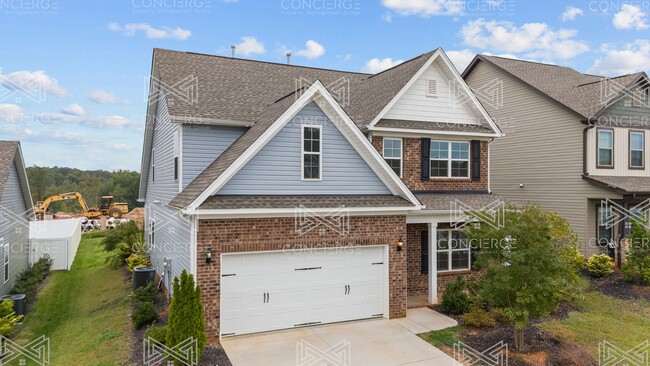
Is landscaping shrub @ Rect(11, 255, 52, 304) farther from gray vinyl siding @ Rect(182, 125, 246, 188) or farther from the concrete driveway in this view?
the concrete driveway

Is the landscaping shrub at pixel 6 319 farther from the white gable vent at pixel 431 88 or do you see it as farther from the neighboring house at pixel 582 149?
the neighboring house at pixel 582 149

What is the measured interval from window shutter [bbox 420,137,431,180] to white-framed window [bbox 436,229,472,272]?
2085 mm

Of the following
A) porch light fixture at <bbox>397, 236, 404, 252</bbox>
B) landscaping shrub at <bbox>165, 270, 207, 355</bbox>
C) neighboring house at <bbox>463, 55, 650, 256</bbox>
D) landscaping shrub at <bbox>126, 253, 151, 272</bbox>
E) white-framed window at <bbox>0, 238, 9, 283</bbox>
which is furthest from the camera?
landscaping shrub at <bbox>126, 253, 151, 272</bbox>

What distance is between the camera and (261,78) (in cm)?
1627

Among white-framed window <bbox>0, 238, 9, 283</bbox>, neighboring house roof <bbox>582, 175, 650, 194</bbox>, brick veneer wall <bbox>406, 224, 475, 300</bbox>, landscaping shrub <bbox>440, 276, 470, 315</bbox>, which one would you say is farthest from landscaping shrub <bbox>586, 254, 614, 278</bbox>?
white-framed window <bbox>0, 238, 9, 283</bbox>

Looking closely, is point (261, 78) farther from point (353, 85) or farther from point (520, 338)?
point (520, 338)

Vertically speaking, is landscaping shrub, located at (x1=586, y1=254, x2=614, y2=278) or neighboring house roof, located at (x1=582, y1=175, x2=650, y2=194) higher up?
neighboring house roof, located at (x1=582, y1=175, x2=650, y2=194)

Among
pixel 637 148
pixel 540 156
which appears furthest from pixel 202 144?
pixel 637 148

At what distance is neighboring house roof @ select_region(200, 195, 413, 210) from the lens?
9.87 m

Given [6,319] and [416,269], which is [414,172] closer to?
[416,269]

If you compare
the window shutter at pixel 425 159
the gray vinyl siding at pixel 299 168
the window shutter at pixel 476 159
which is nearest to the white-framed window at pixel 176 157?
the gray vinyl siding at pixel 299 168

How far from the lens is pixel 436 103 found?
15.6m

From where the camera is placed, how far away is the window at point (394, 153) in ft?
48.0

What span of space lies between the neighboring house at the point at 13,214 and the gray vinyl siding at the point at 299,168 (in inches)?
349
